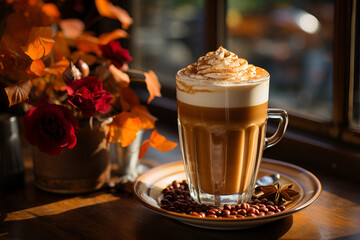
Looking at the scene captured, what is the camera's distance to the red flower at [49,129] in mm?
913

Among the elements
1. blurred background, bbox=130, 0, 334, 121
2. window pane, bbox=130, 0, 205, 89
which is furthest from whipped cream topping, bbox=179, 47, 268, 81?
window pane, bbox=130, 0, 205, 89

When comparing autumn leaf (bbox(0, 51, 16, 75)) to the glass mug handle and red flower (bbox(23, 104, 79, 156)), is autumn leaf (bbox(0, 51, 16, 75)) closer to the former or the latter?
red flower (bbox(23, 104, 79, 156))

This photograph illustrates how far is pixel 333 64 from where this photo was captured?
112 centimetres

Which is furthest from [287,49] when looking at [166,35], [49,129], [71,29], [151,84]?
[49,129]

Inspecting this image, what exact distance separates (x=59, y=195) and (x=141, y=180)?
0.65ft

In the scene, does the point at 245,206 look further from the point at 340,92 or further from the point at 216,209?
the point at 340,92

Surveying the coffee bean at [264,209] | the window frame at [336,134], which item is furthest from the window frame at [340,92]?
the coffee bean at [264,209]

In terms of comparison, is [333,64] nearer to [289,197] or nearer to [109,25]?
[289,197]

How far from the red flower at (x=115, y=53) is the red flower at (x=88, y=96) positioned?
0.45 feet

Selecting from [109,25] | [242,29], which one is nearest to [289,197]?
[109,25]

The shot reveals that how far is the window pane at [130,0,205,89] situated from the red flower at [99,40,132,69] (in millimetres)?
537

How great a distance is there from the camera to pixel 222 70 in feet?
2.84

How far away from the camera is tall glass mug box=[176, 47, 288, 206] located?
854 millimetres

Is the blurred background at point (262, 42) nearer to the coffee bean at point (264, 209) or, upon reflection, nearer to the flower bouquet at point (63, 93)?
the flower bouquet at point (63, 93)
